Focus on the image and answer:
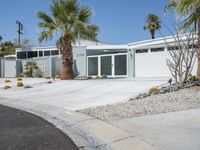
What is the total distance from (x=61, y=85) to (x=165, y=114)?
566 inches

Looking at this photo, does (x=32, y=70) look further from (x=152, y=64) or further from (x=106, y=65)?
(x=152, y=64)

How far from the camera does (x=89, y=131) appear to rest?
1098 cm

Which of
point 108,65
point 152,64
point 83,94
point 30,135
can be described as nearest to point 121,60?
point 108,65

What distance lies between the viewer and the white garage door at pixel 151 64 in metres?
30.5

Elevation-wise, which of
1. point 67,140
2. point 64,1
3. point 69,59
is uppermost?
point 64,1

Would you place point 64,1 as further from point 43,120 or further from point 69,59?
point 43,120

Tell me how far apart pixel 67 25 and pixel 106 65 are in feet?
25.1

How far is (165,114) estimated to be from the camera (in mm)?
12203

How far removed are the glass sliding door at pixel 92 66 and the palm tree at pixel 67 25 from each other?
24.3 ft

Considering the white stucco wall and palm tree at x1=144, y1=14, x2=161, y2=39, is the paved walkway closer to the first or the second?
the white stucco wall

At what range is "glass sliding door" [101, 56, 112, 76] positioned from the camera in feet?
117

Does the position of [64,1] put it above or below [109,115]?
above

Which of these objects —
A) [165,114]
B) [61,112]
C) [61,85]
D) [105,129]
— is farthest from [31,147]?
[61,85]

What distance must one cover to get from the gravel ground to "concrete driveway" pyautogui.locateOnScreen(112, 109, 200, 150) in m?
0.68
